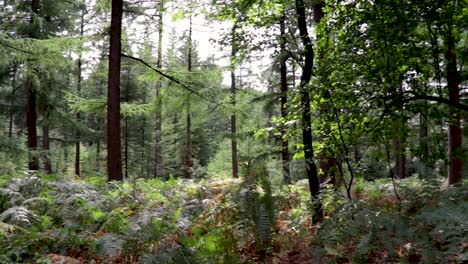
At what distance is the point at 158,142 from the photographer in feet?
75.2

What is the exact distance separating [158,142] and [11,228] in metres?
18.8

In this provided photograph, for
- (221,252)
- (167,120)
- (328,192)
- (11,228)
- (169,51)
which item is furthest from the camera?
(167,120)

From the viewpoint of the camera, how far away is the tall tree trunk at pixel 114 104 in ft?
28.5

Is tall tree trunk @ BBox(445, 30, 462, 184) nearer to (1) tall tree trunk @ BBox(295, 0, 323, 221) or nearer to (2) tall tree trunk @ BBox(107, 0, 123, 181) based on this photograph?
(1) tall tree trunk @ BBox(295, 0, 323, 221)

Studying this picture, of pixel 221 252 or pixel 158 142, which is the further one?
pixel 158 142

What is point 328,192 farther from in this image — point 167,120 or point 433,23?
point 167,120

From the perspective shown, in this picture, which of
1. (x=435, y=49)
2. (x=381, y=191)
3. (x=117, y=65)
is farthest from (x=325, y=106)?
(x=117, y=65)

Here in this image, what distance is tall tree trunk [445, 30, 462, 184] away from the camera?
13.9 feet

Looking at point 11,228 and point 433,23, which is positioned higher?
point 433,23

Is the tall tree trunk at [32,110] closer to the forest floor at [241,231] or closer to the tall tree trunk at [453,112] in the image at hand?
the forest floor at [241,231]

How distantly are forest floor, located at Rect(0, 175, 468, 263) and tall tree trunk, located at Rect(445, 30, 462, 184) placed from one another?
2.60 feet

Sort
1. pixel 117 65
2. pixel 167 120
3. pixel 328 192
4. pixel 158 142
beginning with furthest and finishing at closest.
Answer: pixel 167 120 → pixel 158 142 → pixel 117 65 → pixel 328 192

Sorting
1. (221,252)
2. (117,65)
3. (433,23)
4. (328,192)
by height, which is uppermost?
(117,65)

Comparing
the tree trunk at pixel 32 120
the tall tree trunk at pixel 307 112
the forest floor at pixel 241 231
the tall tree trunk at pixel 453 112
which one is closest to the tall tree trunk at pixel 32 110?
the tree trunk at pixel 32 120
